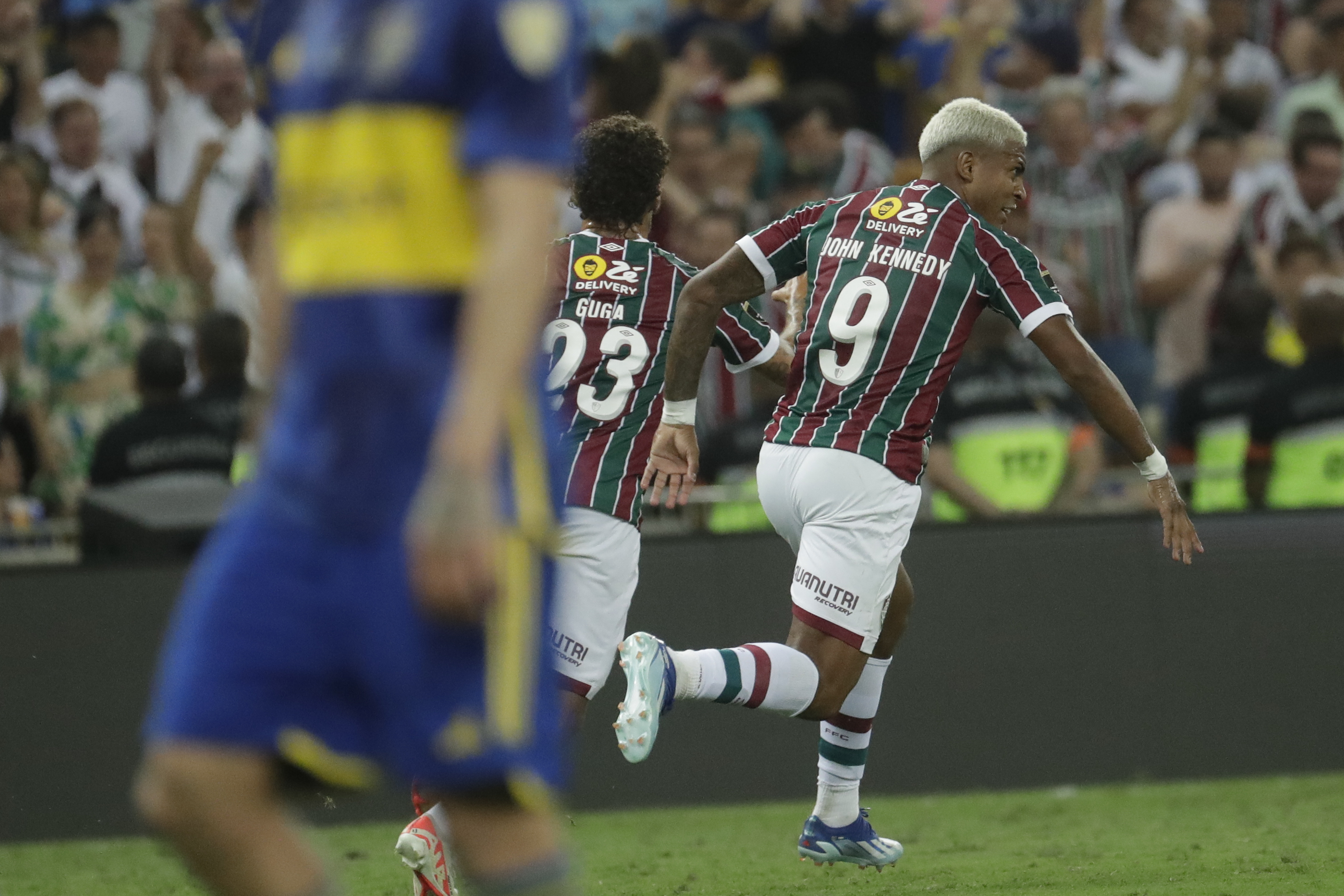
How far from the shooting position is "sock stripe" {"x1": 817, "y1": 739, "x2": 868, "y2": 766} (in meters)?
6.51

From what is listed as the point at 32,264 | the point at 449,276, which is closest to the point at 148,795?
the point at 449,276

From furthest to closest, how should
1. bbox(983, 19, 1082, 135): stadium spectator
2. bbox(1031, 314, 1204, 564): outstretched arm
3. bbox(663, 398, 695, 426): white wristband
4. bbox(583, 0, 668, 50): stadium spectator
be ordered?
1. bbox(983, 19, 1082, 135): stadium spectator
2. bbox(583, 0, 668, 50): stadium spectator
3. bbox(663, 398, 695, 426): white wristband
4. bbox(1031, 314, 1204, 564): outstretched arm

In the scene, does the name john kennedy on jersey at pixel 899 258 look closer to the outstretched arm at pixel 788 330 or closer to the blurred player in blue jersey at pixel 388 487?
the outstretched arm at pixel 788 330

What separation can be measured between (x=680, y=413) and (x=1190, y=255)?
227 inches

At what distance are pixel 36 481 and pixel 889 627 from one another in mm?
4783

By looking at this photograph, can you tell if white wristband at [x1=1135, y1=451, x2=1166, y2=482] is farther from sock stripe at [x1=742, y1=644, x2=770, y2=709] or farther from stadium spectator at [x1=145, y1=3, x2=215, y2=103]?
stadium spectator at [x1=145, y1=3, x2=215, y2=103]

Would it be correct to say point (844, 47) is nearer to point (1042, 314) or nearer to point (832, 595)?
point (1042, 314)

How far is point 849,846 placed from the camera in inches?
253

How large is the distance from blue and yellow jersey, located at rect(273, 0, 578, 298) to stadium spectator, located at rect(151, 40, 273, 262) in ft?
27.8

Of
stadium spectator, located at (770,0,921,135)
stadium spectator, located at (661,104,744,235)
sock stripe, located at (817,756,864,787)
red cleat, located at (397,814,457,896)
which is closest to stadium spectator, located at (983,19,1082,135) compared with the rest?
stadium spectator, located at (770,0,921,135)

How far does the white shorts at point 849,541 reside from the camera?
6074mm

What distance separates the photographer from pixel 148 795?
2.77m

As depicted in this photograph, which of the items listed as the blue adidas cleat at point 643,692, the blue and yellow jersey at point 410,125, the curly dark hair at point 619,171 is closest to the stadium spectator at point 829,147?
the curly dark hair at point 619,171

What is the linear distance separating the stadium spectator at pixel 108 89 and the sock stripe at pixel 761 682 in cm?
678
